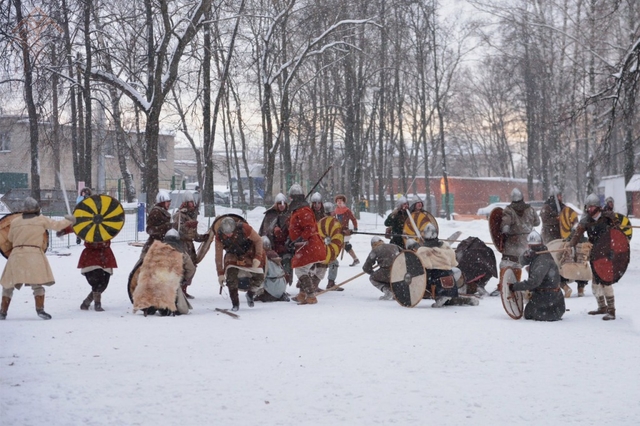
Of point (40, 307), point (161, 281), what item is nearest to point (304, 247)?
point (161, 281)

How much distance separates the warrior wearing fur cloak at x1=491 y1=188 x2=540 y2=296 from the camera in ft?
40.7

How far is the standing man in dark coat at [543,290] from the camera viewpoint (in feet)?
31.6

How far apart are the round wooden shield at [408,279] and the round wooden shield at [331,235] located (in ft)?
6.78

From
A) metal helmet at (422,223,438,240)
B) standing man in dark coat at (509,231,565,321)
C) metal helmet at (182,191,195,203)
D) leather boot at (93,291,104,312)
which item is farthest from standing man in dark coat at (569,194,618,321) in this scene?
leather boot at (93,291,104,312)

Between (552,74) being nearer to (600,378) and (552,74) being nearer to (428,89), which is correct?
(428,89)

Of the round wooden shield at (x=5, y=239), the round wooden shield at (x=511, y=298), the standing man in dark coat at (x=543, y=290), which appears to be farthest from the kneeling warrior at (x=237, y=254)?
the standing man in dark coat at (x=543, y=290)

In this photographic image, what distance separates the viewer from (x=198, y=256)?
11500 millimetres

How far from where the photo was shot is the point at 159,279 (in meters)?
9.88

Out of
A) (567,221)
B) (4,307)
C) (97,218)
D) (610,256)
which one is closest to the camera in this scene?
(4,307)

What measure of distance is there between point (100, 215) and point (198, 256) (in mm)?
1494

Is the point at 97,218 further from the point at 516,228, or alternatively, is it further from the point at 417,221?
the point at 516,228

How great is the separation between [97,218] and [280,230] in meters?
2.78

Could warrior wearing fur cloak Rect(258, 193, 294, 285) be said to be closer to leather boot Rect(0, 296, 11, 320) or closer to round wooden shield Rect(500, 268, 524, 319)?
round wooden shield Rect(500, 268, 524, 319)

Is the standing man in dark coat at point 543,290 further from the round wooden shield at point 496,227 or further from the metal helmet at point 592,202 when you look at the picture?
the round wooden shield at point 496,227
